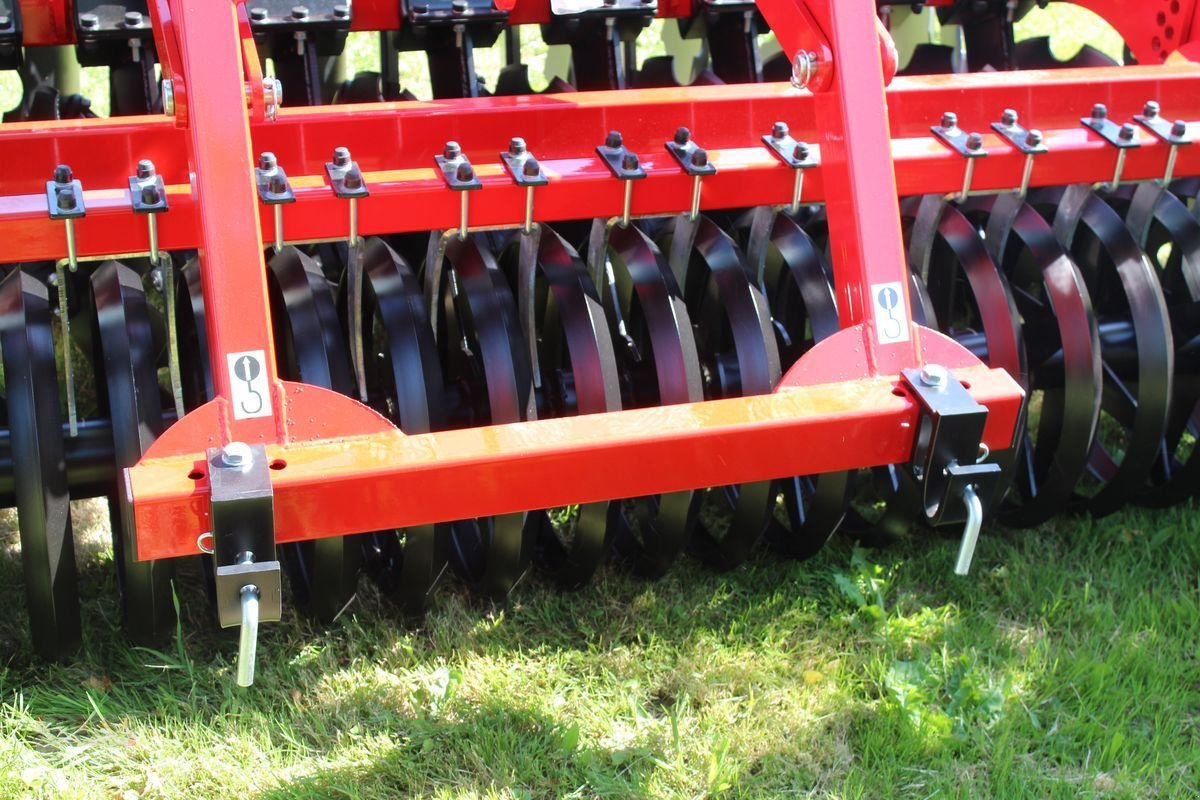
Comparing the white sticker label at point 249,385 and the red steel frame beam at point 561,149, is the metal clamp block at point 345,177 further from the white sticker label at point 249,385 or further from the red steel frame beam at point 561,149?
the white sticker label at point 249,385

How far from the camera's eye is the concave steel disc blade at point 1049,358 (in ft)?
8.30

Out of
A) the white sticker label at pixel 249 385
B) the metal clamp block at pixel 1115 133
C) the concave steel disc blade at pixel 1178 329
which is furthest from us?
the concave steel disc blade at pixel 1178 329

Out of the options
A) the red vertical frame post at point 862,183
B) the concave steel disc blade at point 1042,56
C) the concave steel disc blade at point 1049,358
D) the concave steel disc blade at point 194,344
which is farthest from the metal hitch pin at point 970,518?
the concave steel disc blade at point 1042,56

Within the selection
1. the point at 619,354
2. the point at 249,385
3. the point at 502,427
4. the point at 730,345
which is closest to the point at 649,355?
the point at 619,354

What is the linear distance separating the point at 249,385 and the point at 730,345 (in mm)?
1055

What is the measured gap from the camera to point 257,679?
2471 millimetres

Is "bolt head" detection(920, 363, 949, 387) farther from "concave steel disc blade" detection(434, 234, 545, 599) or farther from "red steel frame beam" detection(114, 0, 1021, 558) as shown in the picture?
"concave steel disc blade" detection(434, 234, 545, 599)

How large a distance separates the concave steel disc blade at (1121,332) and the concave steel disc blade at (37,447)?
176cm

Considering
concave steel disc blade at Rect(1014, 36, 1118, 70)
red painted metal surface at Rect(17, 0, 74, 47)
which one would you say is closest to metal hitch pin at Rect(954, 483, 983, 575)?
concave steel disc blade at Rect(1014, 36, 1118, 70)

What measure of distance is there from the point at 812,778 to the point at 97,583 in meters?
1.32

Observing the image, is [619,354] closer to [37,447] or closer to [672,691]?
[672,691]

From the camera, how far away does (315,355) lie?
2270mm

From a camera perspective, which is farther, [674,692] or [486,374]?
[674,692]

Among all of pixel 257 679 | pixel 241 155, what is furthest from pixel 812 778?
pixel 241 155
